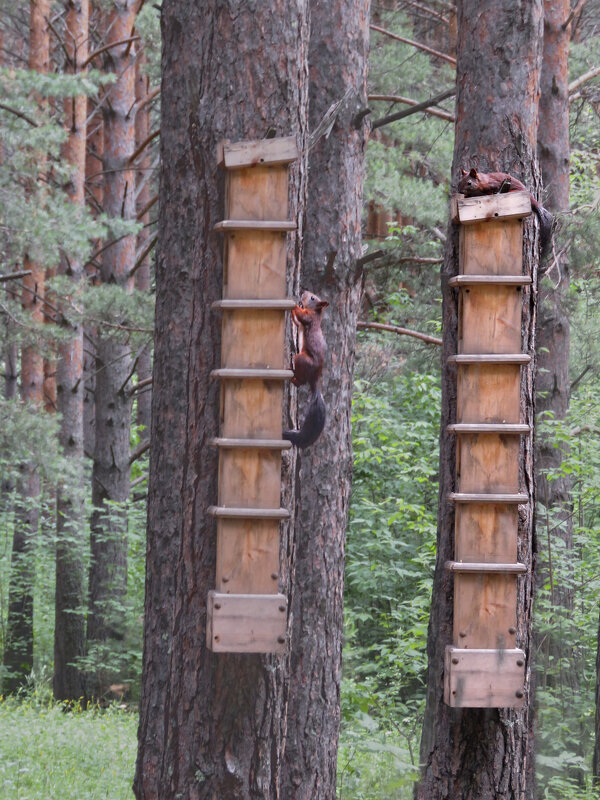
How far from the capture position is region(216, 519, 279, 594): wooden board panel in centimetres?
379

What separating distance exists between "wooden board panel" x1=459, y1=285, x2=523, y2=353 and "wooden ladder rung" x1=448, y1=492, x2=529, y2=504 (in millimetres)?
591

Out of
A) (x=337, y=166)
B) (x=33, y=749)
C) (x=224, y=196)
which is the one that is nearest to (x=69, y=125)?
(x=337, y=166)

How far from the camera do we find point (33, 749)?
25.9 feet

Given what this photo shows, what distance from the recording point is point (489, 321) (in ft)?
13.2

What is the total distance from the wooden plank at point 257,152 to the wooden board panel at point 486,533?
1585 mm

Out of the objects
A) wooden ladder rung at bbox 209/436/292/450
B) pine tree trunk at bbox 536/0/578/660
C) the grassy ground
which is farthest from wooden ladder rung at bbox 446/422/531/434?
pine tree trunk at bbox 536/0/578/660

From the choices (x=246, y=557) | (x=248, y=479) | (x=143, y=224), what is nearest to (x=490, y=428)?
(x=248, y=479)

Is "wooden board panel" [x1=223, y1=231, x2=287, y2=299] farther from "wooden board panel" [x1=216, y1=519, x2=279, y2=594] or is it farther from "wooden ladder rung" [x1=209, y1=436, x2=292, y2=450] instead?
"wooden board panel" [x1=216, y1=519, x2=279, y2=594]

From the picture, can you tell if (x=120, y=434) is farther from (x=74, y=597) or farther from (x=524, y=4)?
(x=524, y=4)

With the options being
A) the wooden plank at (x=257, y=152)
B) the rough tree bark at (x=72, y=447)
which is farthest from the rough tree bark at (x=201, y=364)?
the rough tree bark at (x=72, y=447)

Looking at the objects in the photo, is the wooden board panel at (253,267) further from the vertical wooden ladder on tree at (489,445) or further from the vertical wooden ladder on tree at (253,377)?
the vertical wooden ladder on tree at (489,445)

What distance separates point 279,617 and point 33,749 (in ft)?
16.5

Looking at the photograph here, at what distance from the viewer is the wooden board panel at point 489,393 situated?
4012 mm

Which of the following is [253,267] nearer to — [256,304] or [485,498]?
[256,304]
